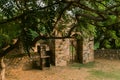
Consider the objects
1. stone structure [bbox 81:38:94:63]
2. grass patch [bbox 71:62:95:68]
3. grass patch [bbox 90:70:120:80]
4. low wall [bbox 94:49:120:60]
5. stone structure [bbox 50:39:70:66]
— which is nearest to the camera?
grass patch [bbox 90:70:120:80]

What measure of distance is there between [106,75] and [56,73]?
2327 mm

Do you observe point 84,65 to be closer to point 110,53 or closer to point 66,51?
point 66,51

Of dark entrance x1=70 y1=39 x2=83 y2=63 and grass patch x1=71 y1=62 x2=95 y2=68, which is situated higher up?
dark entrance x1=70 y1=39 x2=83 y2=63

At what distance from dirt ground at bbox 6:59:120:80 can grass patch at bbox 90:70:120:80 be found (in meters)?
0.30

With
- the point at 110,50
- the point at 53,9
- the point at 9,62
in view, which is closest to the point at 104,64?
the point at 110,50

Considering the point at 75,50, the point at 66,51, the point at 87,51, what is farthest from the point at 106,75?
the point at 75,50

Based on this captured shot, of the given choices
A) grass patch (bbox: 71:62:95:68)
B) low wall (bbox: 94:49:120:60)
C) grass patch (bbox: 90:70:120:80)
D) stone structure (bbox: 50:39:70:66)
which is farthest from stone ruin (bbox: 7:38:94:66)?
grass patch (bbox: 90:70:120:80)

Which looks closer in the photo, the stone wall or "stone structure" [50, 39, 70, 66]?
"stone structure" [50, 39, 70, 66]

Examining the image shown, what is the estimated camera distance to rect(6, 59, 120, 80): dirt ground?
9.91 meters

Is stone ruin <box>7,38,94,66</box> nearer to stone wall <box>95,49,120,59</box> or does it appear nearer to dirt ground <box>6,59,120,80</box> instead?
dirt ground <box>6,59,120,80</box>

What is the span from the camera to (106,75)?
10.6 meters

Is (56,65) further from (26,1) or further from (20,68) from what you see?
(26,1)

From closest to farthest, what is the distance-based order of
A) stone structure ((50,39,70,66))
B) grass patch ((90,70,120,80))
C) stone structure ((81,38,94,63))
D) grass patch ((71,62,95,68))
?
grass patch ((90,70,120,80)) → stone structure ((50,39,70,66)) → grass patch ((71,62,95,68)) → stone structure ((81,38,94,63))

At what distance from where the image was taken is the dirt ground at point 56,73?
32.5 feet
